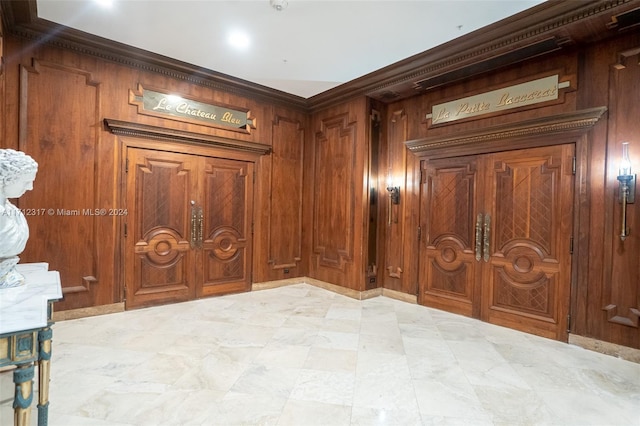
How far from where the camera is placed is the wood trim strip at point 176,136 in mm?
3783

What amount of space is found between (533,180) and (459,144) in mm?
950

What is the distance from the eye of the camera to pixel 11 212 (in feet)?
5.62

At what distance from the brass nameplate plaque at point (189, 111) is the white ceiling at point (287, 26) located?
0.53 m

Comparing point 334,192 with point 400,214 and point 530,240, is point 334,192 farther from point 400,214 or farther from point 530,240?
point 530,240

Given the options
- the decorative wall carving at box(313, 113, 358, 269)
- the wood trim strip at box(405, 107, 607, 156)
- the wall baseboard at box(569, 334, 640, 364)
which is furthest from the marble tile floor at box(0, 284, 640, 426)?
the wood trim strip at box(405, 107, 607, 156)

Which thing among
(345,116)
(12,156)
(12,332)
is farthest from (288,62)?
(12,332)

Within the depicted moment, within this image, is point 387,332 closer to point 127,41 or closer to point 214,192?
point 214,192

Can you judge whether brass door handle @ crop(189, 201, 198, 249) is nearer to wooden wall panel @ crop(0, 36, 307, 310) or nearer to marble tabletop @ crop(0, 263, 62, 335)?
wooden wall panel @ crop(0, 36, 307, 310)

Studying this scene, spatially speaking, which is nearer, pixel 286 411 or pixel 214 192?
pixel 286 411

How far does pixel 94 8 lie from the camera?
3.05m

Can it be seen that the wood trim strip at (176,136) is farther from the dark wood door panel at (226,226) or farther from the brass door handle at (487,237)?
the brass door handle at (487,237)

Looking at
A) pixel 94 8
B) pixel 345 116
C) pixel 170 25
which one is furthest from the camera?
pixel 345 116

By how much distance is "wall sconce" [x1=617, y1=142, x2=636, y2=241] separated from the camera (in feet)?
9.34

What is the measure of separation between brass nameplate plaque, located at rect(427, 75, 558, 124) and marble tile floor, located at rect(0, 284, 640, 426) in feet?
8.43
